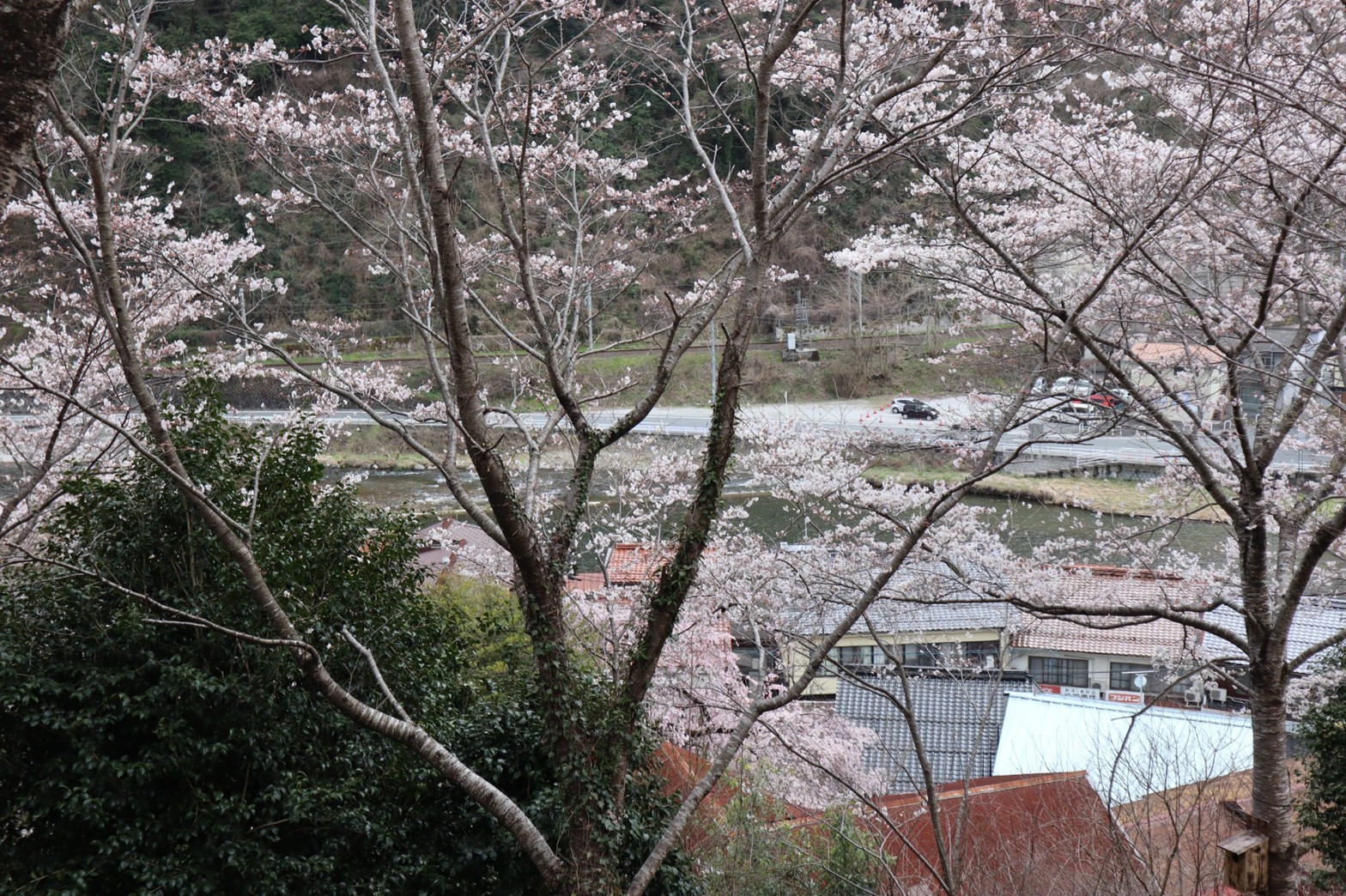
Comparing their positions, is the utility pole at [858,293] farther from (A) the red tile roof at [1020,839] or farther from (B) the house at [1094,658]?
(A) the red tile roof at [1020,839]

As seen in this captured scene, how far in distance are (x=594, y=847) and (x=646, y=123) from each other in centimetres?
2023

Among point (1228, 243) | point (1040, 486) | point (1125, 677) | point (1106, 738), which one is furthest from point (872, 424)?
point (1228, 243)

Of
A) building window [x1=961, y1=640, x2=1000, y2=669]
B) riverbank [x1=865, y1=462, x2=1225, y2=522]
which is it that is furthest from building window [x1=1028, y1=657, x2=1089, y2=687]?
riverbank [x1=865, y1=462, x2=1225, y2=522]

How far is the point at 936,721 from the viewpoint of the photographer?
10.6 metres

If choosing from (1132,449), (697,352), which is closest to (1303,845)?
(1132,449)

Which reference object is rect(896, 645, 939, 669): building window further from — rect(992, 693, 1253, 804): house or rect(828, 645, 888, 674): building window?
rect(992, 693, 1253, 804): house

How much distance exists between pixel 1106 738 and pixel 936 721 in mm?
2747

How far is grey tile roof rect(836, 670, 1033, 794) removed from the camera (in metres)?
9.95

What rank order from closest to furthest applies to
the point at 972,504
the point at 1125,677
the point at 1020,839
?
the point at 1020,839
the point at 1125,677
the point at 972,504

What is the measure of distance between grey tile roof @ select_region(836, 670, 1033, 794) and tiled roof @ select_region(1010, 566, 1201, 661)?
0.80 meters

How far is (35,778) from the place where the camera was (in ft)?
11.1

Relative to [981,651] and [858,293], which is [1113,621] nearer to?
[981,651]

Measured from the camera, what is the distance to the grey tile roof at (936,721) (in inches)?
392

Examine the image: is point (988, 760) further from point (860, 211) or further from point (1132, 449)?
point (860, 211)
